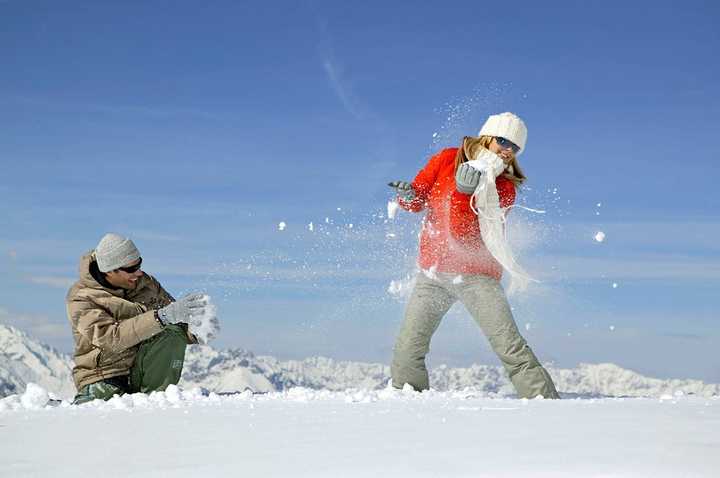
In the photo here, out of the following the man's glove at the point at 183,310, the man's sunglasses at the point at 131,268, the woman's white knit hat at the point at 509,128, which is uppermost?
the woman's white knit hat at the point at 509,128

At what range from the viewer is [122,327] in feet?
20.4

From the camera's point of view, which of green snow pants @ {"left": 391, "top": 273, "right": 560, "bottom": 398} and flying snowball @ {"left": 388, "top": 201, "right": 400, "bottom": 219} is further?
flying snowball @ {"left": 388, "top": 201, "right": 400, "bottom": 219}

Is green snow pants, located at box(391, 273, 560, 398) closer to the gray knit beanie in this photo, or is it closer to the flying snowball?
the flying snowball

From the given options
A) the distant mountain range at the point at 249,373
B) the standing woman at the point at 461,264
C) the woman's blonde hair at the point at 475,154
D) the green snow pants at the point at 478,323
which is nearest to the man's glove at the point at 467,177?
the standing woman at the point at 461,264

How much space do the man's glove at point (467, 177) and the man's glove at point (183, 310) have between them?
7.21ft

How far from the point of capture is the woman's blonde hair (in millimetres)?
6656

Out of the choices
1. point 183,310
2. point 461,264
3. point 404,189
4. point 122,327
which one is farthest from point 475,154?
point 122,327

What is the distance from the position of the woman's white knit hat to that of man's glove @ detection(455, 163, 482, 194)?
52 cm

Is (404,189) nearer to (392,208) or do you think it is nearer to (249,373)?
(392,208)

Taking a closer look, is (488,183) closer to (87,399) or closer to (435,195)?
(435,195)

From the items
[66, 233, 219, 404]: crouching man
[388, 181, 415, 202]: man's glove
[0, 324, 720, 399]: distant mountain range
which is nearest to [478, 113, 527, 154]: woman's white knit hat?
[388, 181, 415, 202]: man's glove

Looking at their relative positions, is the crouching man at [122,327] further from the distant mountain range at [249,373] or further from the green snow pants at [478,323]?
the distant mountain range at [249,373]

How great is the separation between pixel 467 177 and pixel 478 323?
3.83 feet

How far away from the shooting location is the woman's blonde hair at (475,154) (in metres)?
6.66
